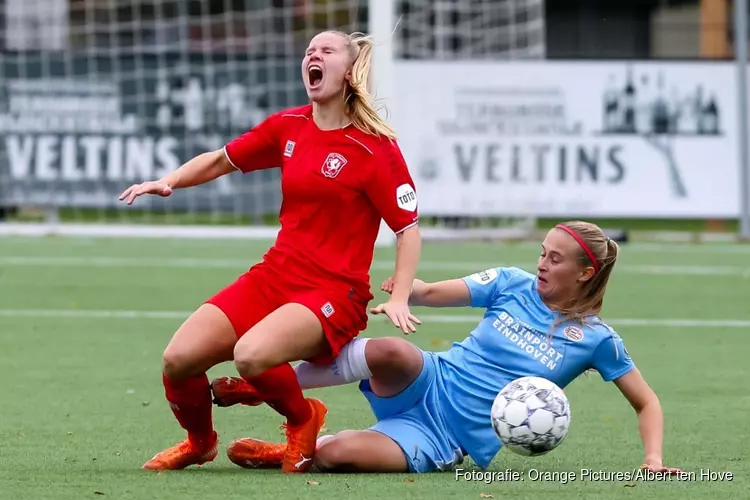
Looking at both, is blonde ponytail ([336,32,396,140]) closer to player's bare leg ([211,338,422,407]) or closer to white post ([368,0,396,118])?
player's bare leg ([211,338,422,407])

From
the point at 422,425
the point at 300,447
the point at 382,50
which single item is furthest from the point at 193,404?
the point at 382,50

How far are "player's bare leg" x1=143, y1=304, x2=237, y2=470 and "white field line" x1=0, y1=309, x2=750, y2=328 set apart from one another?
435cm

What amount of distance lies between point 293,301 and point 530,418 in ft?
2.96

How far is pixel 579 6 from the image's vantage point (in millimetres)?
23312

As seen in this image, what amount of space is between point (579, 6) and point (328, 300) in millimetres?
19110

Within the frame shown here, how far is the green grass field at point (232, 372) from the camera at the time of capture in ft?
15.3

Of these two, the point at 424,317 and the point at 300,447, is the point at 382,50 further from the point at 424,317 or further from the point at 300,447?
the point at 300,447

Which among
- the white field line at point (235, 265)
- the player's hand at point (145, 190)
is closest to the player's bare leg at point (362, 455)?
the player's hand at point (145, 190)

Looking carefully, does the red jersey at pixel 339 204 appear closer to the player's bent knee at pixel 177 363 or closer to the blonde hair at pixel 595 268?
the player's bent knee at pixel 177 363

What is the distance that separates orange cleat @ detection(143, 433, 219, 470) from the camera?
500cm

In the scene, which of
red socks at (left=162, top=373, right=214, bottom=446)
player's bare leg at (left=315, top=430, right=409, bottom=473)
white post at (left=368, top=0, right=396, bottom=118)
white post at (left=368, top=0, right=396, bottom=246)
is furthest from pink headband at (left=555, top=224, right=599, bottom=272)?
white post at (left=368, top=0, right=396, bottom=118)

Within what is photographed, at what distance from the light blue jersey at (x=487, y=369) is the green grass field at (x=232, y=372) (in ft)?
0.47

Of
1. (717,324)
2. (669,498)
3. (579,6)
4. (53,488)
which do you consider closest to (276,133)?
(53,488)

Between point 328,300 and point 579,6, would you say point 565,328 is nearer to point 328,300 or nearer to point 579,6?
point 328,300
